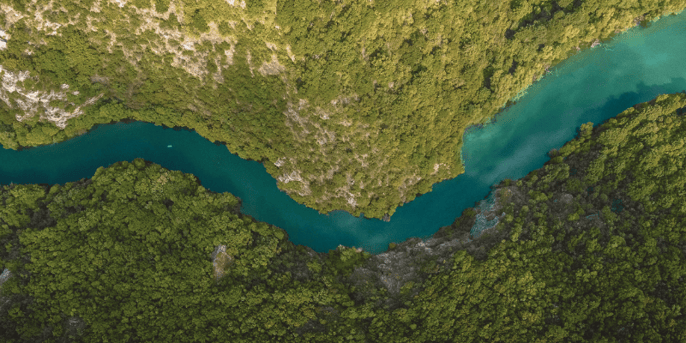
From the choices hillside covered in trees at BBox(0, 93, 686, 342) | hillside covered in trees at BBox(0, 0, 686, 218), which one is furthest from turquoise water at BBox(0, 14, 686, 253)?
hillside covered in trees at BBox(0, 93, 686, 342)

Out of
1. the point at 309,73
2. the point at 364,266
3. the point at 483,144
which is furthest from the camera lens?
the point at 483,144

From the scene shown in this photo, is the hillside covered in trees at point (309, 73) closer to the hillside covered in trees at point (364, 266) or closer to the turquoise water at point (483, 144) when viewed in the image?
the turquoise water at point (483, 144)

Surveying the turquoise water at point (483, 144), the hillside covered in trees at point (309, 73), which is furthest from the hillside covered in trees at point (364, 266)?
the hillside covered in trees at point (309, 73)

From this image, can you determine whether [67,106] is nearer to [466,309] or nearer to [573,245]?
[466,309]

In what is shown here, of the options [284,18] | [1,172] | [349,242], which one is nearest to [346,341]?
[349,242]

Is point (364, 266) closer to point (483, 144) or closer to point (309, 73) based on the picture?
point (483, 144)

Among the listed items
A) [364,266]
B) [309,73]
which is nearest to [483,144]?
[364,266]
